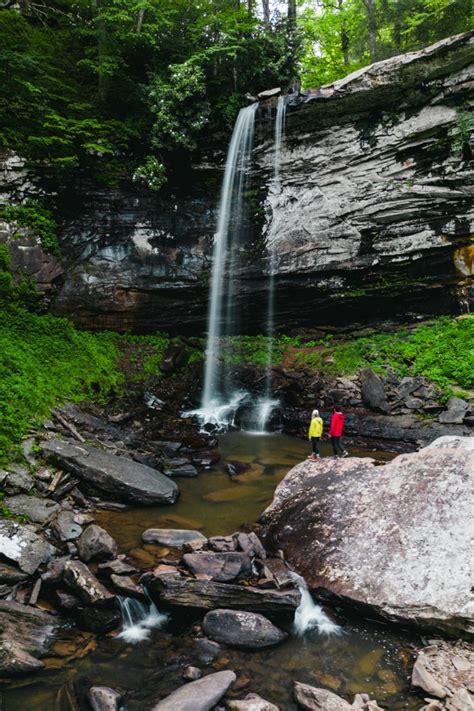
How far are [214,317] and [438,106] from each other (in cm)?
1024

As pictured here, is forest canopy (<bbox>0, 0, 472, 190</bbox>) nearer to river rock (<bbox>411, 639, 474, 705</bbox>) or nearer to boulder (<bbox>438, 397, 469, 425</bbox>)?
boulder (<bbox>438, 397, 469, 425</bbox>)

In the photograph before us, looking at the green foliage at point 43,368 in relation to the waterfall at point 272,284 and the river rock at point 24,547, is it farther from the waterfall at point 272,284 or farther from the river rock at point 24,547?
the waterfall at point 272,284

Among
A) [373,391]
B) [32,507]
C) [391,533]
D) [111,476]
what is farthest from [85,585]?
[373,391]

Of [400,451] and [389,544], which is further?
[400,451]

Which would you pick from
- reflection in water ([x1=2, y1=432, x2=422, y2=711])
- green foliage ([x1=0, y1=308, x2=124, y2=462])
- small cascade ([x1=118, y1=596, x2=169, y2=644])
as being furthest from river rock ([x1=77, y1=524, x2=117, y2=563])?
green foliage ([x1=0, y1=308, x2=124, y2=462])

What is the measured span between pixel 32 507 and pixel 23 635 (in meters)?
2.47

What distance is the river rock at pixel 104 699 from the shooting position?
3920mm

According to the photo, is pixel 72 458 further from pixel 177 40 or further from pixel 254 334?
pixel 177 40

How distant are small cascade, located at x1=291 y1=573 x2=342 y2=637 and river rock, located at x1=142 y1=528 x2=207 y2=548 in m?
1.78

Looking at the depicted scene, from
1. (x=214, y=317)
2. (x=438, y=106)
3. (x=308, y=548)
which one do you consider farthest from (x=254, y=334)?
(x=308, y=548)

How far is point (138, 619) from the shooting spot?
17.2ft

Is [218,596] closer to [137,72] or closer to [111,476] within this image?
[111,476]

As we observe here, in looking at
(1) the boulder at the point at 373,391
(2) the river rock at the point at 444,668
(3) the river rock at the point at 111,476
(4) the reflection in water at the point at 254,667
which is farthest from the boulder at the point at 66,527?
(1) the boulder at the point at 373,391

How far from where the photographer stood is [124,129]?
14820mm
